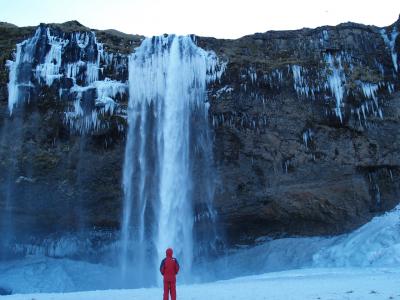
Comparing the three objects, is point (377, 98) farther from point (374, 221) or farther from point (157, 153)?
point (157, 153)

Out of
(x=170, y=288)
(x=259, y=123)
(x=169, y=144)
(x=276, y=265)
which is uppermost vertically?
(x=259, y=123)

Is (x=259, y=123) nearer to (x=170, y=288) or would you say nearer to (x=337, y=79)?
(x=337, y=79)

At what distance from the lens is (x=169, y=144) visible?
23406 millimetres

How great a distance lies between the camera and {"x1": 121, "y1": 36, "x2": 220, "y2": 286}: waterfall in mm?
22953

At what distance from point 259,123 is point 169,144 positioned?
14.0 ft

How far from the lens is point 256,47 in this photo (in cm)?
2412

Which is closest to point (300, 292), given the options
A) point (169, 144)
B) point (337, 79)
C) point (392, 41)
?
point (169, 144)

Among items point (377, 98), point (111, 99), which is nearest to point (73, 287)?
point (111, 99)

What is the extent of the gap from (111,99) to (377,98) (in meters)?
12.0

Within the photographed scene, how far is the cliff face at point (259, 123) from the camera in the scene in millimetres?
22750

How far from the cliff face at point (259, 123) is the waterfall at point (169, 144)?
0.52m

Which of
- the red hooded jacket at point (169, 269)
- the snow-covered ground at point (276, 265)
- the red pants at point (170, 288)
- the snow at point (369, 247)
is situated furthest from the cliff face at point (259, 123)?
the red pants at point (170, 288)

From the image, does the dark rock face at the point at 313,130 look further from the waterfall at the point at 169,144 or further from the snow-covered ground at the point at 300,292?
the snow-covered ground at the point at 300,292

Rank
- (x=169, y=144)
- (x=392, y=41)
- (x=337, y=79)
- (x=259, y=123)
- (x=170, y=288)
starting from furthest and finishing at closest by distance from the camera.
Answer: (x=392, y=41) < (x=169, y=144) < (x=259, y=123) < (x=337, y=79) < (x=170, y=288)
